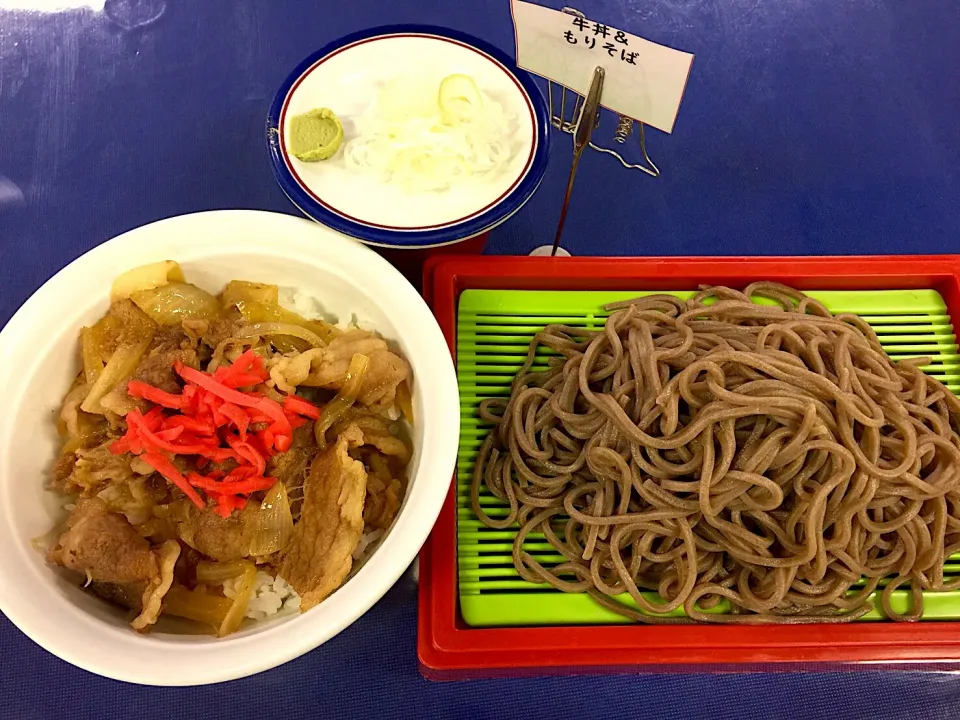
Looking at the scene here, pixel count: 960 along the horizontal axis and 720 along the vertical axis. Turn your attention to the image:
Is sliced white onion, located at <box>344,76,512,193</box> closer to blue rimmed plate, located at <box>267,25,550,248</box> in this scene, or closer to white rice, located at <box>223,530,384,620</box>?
blue rimmed plate, located at <box>267,25,550,248</box>

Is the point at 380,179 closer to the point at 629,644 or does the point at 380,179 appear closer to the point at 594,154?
the point at 594,154

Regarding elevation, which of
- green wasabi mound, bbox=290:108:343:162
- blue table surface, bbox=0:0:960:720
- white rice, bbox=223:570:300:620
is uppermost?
blue table surface, bbox=0:0:960:720

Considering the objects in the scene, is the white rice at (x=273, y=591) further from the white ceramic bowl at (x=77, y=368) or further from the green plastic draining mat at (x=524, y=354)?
the green plastic draining mat at (x=524, y=354)

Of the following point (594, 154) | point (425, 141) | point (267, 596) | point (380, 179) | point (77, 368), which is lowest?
point (267, 596)

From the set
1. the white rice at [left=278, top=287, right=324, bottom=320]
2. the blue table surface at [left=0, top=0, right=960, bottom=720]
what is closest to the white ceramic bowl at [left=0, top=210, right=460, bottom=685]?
the white rice at [left=278, top=287, right=324, bottom=320]

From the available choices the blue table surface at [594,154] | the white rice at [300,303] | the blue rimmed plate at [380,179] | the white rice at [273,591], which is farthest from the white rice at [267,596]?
the blue table surface at [594,154]

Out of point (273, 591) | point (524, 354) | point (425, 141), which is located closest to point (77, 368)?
point (273, 591)
